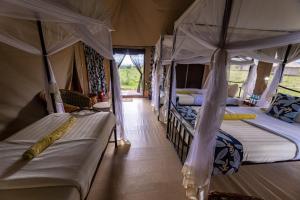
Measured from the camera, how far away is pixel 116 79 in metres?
2.63

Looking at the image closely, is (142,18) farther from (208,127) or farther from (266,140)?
(266,140)

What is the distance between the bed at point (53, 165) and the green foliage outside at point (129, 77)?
5179 mm

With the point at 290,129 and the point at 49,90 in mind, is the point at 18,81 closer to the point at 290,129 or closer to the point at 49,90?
the point at 49,90

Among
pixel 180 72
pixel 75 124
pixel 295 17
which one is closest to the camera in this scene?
pixel 295 17

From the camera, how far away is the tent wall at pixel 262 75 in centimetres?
469

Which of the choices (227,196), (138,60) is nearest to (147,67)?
(138,60)

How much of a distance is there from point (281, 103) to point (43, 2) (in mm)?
3798

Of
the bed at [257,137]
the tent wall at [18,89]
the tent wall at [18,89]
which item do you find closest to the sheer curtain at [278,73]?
the bed at [257,137]

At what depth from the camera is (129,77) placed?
23.5 ft

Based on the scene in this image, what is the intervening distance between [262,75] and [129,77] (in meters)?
5.12

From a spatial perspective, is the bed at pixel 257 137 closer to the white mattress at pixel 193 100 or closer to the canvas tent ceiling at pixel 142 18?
the white mattress at pixel 193 100

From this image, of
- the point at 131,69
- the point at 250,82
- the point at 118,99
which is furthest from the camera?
the point at 131,69

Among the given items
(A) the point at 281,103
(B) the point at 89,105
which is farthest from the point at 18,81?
(A) the point at 281,103

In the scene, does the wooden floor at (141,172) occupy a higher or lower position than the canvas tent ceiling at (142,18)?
lower
